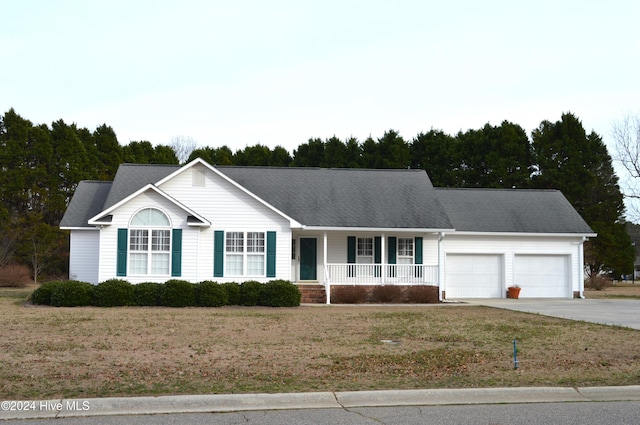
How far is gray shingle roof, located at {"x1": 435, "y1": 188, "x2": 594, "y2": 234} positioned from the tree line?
34.6 feet

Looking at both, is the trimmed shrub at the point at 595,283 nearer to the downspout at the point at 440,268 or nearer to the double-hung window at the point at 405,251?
the downspout at the point at 440,268

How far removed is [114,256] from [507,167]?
31.5 metres

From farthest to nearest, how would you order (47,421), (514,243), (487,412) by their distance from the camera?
(514,243) → (487,412) → (47,421)

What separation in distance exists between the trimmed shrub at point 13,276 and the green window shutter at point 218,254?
14.2m

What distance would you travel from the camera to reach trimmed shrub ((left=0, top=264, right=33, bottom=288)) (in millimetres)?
33375

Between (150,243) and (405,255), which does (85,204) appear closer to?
(150,243)

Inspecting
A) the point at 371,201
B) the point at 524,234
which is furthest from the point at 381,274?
the point at 524,234

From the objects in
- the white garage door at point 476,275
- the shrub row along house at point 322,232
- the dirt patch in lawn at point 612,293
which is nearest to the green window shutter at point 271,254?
the shrub row along house at point 322,232

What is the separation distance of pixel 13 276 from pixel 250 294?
16.7 m

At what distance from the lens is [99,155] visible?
4572 cm

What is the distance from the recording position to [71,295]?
2173 cm

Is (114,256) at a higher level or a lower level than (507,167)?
lower

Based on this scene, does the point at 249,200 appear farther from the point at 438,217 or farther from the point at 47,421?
the point at 47,421

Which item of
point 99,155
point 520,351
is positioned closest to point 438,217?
point 520,351
